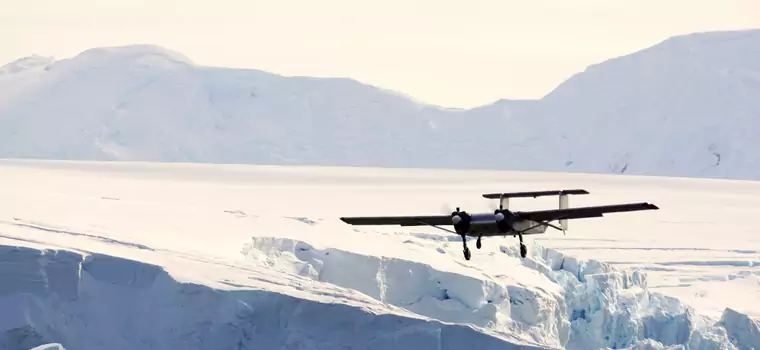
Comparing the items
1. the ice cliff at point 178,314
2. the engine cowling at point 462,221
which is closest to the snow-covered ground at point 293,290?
the ice cliff at point 178,314

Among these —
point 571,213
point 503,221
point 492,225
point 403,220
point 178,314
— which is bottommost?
point 178,314

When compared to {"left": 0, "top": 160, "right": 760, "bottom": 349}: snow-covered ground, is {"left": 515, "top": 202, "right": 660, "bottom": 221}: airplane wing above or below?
above

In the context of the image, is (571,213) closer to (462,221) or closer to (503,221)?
(503,221)

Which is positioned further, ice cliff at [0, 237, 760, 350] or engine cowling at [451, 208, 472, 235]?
engine cowling at [451, 208, 472, 235]

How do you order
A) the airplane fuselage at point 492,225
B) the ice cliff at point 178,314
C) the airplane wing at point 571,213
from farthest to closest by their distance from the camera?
the airplane fuselage at point 492,225
the airplane wing at point 571,213
the ice cliff at point 178,314

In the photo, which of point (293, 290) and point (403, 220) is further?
point (403, 220)

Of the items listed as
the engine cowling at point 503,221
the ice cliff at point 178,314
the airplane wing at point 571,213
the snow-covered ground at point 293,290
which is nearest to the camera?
the ice cliff at point 178,314

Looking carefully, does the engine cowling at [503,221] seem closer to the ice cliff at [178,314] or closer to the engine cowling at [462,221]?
the engine cowling at [462,221]

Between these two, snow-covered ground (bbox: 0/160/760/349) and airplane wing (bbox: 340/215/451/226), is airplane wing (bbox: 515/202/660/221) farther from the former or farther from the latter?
snow-covered ground (bbox: 0/160/760/349)

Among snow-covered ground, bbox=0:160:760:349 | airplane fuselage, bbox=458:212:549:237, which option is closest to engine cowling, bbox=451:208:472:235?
airplane fuselage, bbox=458:212:549:237

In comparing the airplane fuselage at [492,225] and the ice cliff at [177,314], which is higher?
the airplane fuselage at [492,225]

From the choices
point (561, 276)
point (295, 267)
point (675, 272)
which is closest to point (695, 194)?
point (675, 272)

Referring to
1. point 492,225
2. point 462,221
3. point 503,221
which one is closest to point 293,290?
point 462,221
